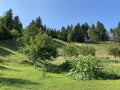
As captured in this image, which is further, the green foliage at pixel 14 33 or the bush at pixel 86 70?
the green foliage at pixel 14 33

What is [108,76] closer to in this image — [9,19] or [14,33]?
Answer: [14,33]

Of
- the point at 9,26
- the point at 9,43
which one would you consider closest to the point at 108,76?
the point at 9,43

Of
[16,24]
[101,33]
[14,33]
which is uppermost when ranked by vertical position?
[101,33]

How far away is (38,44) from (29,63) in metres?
8.21

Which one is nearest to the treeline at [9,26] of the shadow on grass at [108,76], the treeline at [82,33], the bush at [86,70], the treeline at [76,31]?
the treeline at [76,31]

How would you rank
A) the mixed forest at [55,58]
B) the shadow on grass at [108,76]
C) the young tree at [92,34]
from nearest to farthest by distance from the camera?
the mixed forest at [55,58], the shadow on grass at [108,76], the young tree at [92,34]

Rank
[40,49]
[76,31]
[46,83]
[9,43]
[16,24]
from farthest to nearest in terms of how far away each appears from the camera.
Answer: [76,31] → [16,24] → [9,43] → [40,49] → [46,83]

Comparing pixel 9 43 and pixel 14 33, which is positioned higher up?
pixel 14 33

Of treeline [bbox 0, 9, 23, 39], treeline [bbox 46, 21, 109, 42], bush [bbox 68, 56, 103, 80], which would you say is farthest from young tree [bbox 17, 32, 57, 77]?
treeline [bbox 46, 21, 109, 42]

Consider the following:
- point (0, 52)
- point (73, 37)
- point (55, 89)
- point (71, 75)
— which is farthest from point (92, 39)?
point (55, 89)

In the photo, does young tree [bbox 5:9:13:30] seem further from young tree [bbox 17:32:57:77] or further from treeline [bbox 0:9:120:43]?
young tree [bbox 17:32:57:77]

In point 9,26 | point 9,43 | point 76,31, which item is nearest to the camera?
point 9,43

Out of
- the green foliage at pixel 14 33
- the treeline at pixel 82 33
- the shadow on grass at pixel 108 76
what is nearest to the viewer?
the shadow on grass at pixel 108 76

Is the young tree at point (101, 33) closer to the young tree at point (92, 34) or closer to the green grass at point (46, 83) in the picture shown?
the young tree at point (92, 34)
